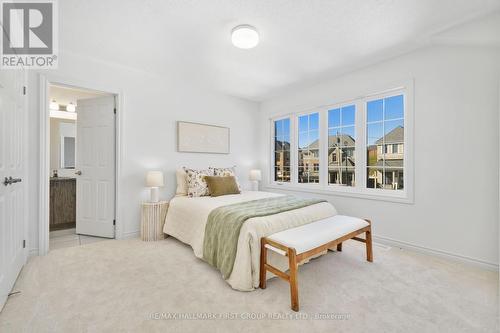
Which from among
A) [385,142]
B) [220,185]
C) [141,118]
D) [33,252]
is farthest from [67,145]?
[385,142]

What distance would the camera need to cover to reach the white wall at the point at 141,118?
8.65 feet

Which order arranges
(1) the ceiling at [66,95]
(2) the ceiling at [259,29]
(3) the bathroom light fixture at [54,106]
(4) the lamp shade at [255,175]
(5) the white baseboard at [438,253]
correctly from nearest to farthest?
(2) the ceiling at [259,29] → (5) the white baseboard at [438,253] → (1) the ceiling at [66,95] → (3) the bathroom light fixture at [54,106] → (4) the lamp shade at [255,175]

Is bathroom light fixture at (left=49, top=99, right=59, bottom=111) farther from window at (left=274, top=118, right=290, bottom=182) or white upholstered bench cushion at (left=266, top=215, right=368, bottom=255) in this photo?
white upholstered bench cushion at (left=266, top=215, right=368, bottom=255)

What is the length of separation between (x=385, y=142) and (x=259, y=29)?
2.25m

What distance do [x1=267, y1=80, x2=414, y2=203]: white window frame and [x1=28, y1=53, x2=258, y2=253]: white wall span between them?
1.46 m

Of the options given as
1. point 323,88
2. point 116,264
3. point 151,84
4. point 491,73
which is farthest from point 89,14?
point 491,73

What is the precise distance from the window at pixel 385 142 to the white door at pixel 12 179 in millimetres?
3938

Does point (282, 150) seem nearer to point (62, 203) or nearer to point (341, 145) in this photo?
point (341, 145)

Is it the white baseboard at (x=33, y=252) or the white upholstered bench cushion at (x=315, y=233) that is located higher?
the white upholstered bench cushion at (x=315, y=233)

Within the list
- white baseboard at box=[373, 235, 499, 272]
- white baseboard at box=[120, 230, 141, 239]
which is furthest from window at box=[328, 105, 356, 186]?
white baseboard at box=[120, 230, 141, 239]

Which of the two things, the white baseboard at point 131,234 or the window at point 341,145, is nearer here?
the white baseboard at point 131,234

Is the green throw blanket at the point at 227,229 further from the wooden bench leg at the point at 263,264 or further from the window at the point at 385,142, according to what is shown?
the window at the point at 385,142

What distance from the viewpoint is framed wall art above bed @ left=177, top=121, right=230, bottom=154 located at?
381 cm

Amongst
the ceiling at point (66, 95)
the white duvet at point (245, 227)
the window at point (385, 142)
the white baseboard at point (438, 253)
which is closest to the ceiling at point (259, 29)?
the window at point (385, 142)
